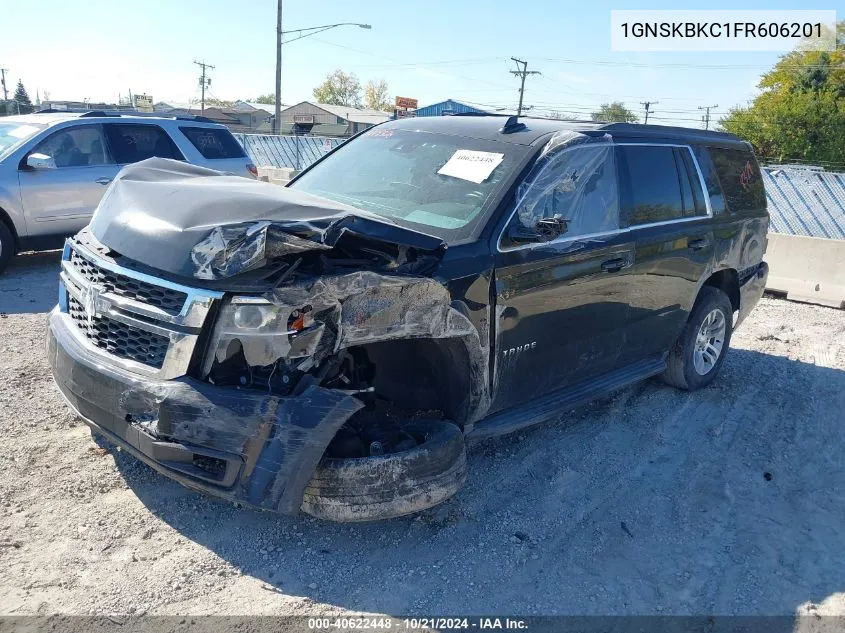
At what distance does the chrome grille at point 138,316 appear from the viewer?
2893mm

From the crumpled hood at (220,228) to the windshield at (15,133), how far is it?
209 inches

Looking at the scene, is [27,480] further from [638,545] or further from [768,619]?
[768,619]

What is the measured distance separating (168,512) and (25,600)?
2.42ft

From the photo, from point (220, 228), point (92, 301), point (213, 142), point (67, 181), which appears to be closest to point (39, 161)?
point (67, 181)

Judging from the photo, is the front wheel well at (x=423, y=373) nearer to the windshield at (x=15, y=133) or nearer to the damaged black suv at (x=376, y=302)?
the damaged black suv at (x=376, y=302)

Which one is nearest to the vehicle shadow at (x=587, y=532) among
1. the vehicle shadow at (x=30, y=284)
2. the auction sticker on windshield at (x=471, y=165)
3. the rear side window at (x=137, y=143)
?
the auction sticker on windshield at (x=471, y=165)

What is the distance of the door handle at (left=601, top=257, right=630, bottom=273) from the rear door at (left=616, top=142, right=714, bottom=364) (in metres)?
0.10

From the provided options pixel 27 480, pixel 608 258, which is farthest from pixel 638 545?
pixel 27 480

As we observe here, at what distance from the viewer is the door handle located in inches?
166

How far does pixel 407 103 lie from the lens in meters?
58.4

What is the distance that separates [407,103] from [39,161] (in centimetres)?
5329

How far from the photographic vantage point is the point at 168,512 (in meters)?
3.40

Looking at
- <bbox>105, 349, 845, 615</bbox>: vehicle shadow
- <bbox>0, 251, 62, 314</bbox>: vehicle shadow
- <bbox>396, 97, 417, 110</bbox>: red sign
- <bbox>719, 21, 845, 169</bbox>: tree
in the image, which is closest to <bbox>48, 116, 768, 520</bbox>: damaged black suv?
<bbox>105, 349, 845, 615</bbox>: vehicle shadow

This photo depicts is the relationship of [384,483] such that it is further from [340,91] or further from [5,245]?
[340,91]
